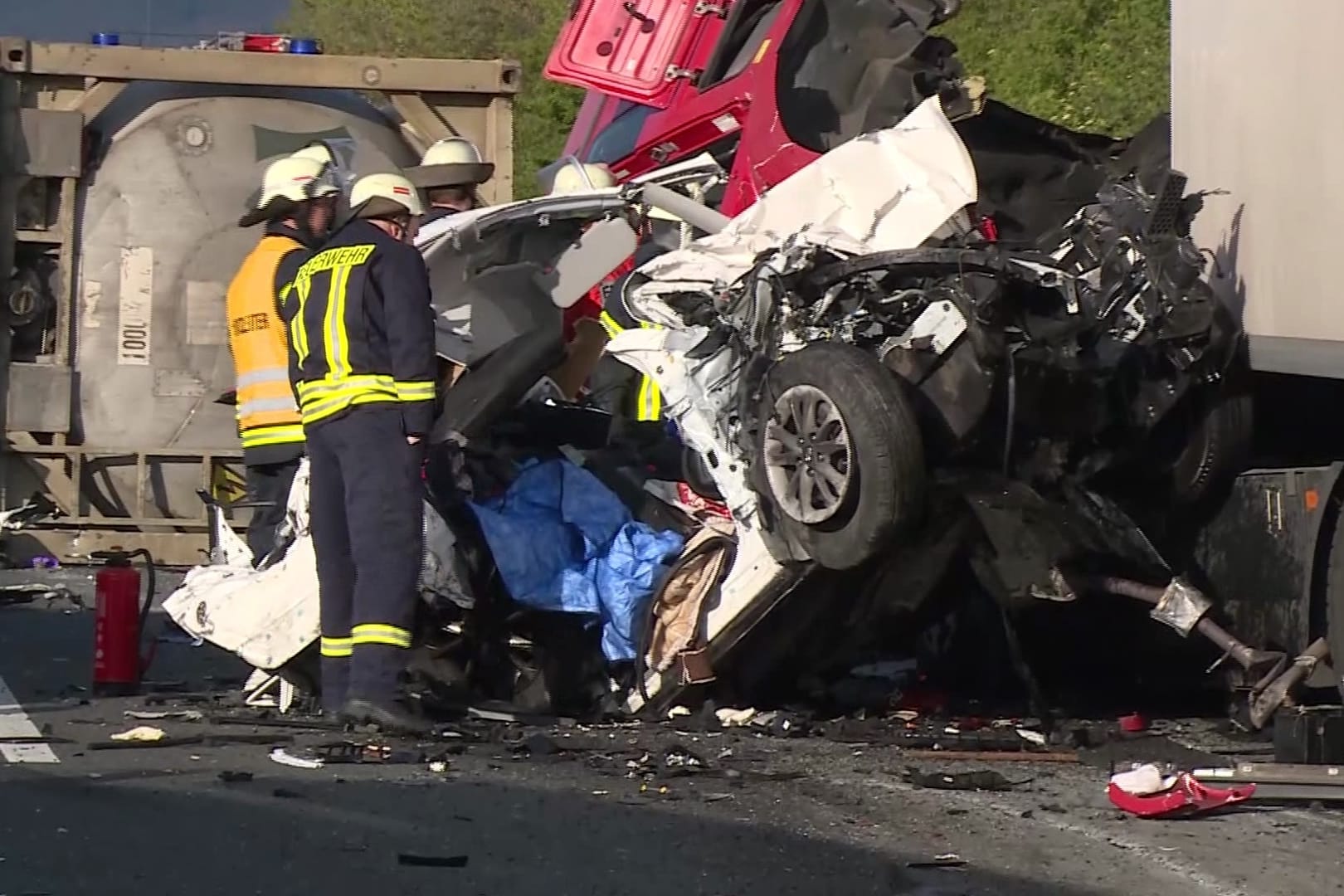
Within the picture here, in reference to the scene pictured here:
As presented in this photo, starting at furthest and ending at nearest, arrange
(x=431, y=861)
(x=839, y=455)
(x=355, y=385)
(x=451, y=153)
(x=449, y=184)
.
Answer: (x=451, y=153), (x=449, y=184), (x=355, y=385), (x=839, y=455), (x=431, y=861)

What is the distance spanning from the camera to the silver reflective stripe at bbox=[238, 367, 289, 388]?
7590 mm

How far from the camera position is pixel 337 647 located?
683 cm

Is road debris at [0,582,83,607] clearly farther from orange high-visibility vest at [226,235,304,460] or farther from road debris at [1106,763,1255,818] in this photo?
road debris at [1106,763,1255,818]

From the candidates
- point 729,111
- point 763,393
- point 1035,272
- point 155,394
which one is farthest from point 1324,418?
point 155,394

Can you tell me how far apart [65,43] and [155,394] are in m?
1.88

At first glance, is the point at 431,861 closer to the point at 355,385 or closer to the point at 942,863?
the point at 942,863

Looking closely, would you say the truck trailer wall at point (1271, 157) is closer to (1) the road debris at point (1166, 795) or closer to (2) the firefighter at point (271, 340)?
(1) the road debris at point (1166, 795)

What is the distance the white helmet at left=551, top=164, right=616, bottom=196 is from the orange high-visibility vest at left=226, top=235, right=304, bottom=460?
3.98 feet

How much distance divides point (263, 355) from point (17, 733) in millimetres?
1732

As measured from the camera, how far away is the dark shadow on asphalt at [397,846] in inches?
177

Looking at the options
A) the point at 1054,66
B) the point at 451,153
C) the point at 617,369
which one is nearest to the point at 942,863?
the point at 617,369

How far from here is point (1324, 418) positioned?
243 inches

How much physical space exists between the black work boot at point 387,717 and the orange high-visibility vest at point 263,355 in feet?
4.28

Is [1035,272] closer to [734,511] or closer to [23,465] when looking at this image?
[734,511]
